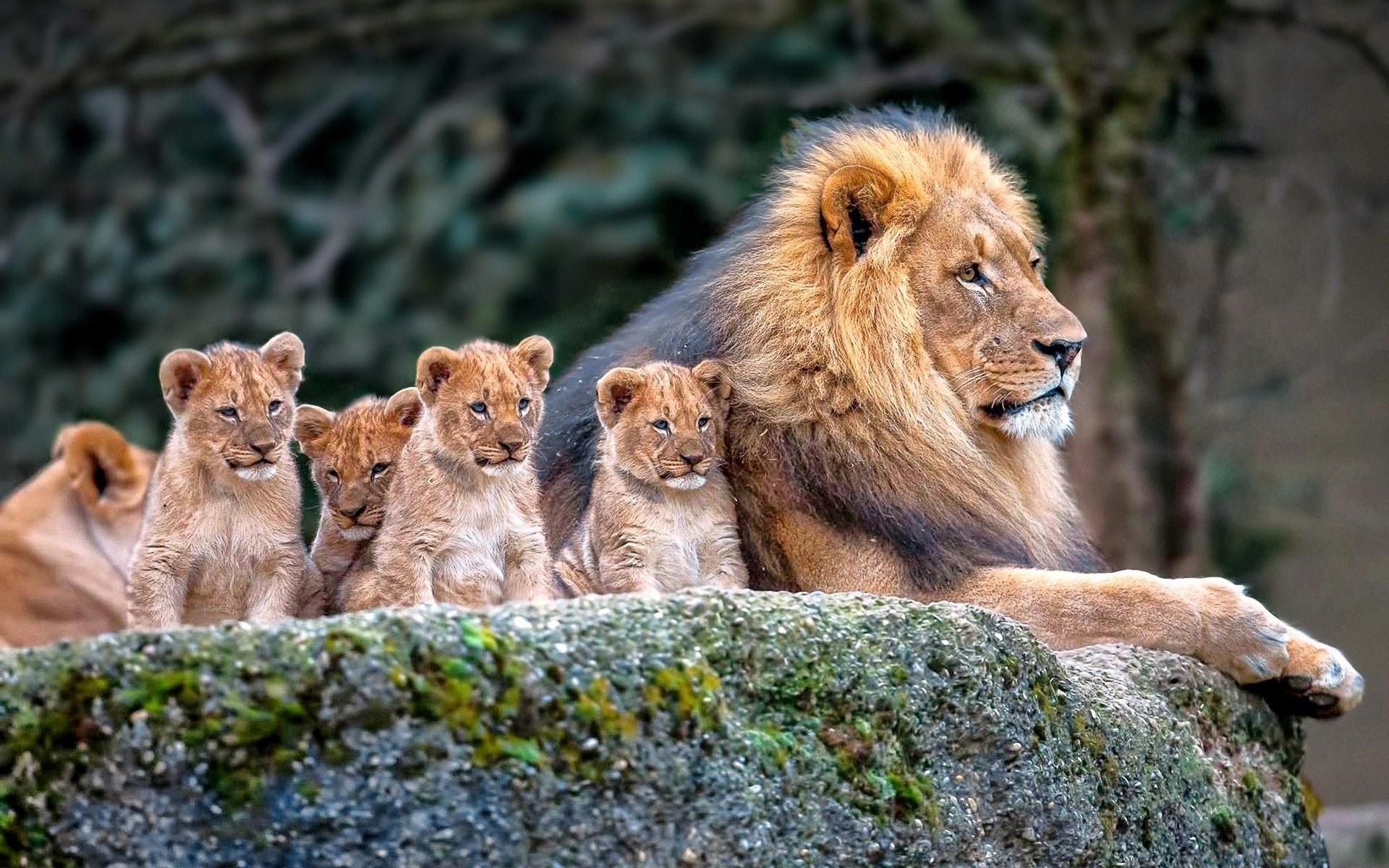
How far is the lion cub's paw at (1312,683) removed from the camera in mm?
5105

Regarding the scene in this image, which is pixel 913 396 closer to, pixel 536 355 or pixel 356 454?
pixel 536 355

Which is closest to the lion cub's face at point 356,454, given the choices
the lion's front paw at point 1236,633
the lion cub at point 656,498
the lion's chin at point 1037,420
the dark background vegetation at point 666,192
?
the lion cub at point 656,498

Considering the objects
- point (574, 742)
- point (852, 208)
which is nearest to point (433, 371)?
point (574, 742)

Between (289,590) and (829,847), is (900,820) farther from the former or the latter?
(289,590)

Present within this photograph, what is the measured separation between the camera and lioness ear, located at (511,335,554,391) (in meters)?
4.22

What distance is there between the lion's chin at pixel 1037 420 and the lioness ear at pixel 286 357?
1.71 m

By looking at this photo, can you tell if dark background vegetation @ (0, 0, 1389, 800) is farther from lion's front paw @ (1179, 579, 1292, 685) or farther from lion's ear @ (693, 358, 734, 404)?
lion's ear @ (693, 358, 734, 404)

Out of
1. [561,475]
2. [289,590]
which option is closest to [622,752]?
[289,590]

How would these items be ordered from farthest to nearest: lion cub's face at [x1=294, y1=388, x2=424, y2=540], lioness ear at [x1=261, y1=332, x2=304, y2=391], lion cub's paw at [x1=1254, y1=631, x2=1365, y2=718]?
lion cub's paw at [x1=1254, y1=631, x2=1365, y2=718] < lion cub's face at [x1=294, y1=388, x2=424, y2=540] < lioness ear at [x1=261, y1=332, x2=304, y2=391]

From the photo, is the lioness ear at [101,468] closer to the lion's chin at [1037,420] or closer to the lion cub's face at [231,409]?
the lion cub's face at [231,409]

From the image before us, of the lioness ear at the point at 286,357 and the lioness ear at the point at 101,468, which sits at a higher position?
the lioness ear at the point at 101,468

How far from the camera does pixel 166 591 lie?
3.99 m

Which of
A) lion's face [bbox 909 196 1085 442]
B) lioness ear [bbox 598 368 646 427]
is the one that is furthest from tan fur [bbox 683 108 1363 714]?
lioness ear [bbox 598 368 646 427]

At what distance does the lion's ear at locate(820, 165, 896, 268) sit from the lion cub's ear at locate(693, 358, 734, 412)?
0.44 meters
